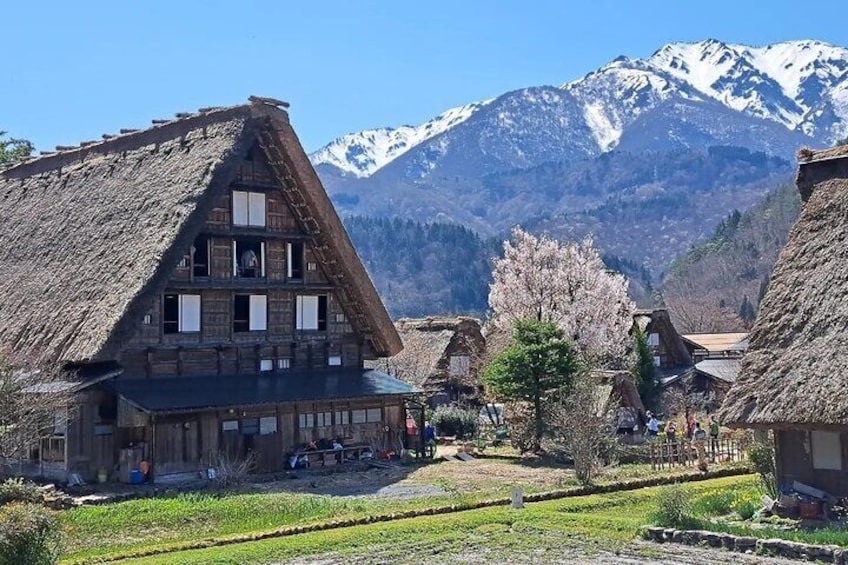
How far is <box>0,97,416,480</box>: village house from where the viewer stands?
29688mm

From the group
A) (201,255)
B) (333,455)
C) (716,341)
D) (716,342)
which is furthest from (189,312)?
(716,341)

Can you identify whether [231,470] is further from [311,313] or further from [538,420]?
[538,420]

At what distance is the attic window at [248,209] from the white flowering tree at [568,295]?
1745 cm

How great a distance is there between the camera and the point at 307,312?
35875mm

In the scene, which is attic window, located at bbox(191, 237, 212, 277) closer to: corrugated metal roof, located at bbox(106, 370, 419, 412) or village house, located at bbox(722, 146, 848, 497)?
corrugated metal roof, located at bbox(106, 370, 419, 412)

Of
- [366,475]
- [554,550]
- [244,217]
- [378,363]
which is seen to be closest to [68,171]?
[244,217]

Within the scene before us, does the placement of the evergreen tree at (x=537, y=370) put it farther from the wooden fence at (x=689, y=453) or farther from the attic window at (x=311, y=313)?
the attic window at (x=311, y=313)

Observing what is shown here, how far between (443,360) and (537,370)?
19.4 metres

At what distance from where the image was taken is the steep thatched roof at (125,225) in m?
30.1

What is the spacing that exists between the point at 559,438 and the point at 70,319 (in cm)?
1439

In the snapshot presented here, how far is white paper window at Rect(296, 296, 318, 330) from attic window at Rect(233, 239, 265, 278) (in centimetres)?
194

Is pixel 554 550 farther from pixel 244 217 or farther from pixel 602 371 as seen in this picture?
pixel 602 371

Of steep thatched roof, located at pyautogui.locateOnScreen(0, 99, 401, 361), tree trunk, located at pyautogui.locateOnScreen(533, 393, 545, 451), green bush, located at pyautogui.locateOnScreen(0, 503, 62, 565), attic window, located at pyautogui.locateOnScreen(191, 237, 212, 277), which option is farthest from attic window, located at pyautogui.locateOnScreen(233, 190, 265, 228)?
green bush, located at pyautogui.locateOnScreen(0, 503, 62, 565)

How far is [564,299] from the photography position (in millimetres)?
51781
